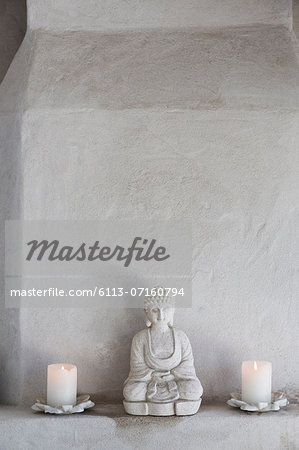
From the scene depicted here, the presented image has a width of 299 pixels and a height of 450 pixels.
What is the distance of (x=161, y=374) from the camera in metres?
2.09

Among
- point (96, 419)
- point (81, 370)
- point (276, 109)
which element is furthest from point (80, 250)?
point (276, 109)

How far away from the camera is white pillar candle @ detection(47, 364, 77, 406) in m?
2.07

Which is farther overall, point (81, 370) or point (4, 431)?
point (81, 370)

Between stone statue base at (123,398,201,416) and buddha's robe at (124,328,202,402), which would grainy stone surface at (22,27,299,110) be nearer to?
buddha's robe at (124,328,202,402)

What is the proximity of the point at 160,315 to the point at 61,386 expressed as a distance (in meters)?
0.42

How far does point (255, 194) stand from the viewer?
2258 millimetres

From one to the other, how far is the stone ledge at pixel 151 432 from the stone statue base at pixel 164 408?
0.06 ft

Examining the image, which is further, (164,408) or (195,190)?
(195,190)

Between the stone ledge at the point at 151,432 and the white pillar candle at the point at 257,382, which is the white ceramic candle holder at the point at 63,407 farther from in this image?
the white pillar candle at the point at 257,382

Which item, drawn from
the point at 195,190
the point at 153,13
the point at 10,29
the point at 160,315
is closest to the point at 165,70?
the point at 153,13

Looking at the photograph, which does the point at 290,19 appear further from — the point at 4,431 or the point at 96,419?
the point at 4,431

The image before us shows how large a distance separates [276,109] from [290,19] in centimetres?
39

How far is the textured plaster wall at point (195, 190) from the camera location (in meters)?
2.24

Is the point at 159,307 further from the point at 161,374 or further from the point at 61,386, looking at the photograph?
the point at 61,386
